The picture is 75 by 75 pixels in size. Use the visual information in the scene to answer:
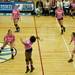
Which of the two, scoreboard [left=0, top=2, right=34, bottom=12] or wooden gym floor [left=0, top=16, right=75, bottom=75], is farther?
scoreboard [left=0, top=2, right=34, bottom=12]

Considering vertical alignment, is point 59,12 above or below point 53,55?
above

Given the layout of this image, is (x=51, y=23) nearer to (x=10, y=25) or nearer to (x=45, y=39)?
(x=10, y=25)

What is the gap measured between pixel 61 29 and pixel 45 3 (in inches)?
325

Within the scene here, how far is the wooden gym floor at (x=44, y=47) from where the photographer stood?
598 inches

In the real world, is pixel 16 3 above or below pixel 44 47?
above

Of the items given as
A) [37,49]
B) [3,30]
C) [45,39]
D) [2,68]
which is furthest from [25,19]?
[2,68]

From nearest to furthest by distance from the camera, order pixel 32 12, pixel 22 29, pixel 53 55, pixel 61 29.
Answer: pixel 53 55
pixel 61 29
pixel 22 29
pixel 32 12

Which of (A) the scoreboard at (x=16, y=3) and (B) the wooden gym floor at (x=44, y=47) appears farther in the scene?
(A) the scoreboard at (x=16, y=3)

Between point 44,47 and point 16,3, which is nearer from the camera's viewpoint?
point 44,47

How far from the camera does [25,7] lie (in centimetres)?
3016

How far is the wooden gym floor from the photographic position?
49.8 feet

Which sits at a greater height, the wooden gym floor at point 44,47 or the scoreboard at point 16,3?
the scoreboard at point 16,3

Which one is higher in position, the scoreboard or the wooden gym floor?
the scoreboard

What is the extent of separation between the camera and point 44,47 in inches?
750
